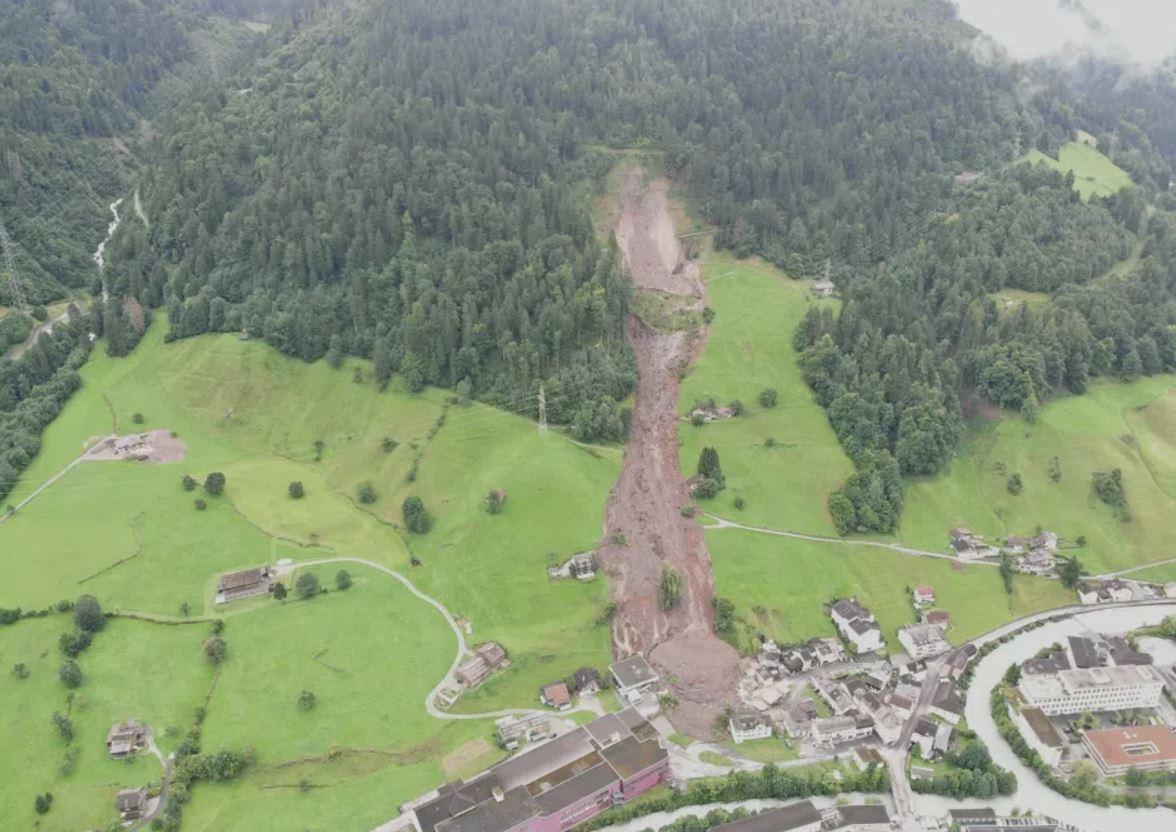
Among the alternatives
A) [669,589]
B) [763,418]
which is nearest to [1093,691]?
[669,589]

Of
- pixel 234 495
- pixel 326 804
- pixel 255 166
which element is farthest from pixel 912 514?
pixel 255 166

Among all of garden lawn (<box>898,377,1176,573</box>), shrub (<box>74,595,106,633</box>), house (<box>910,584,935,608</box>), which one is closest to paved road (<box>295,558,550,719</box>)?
shrub (<box>74,595,106,633</box>)

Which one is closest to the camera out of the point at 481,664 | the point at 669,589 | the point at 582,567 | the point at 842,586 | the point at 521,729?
the point at 521,729

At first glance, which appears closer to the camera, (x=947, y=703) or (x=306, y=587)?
(x=947, y=703)

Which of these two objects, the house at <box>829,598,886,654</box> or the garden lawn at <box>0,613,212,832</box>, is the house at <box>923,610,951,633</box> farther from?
the garden lawn at <box>0,613,212,832</box>

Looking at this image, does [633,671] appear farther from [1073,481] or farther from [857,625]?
[1073,481]

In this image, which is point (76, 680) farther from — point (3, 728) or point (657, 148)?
point (657, 148)

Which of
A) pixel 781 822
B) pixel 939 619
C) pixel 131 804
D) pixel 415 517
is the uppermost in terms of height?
pixel 781 822
